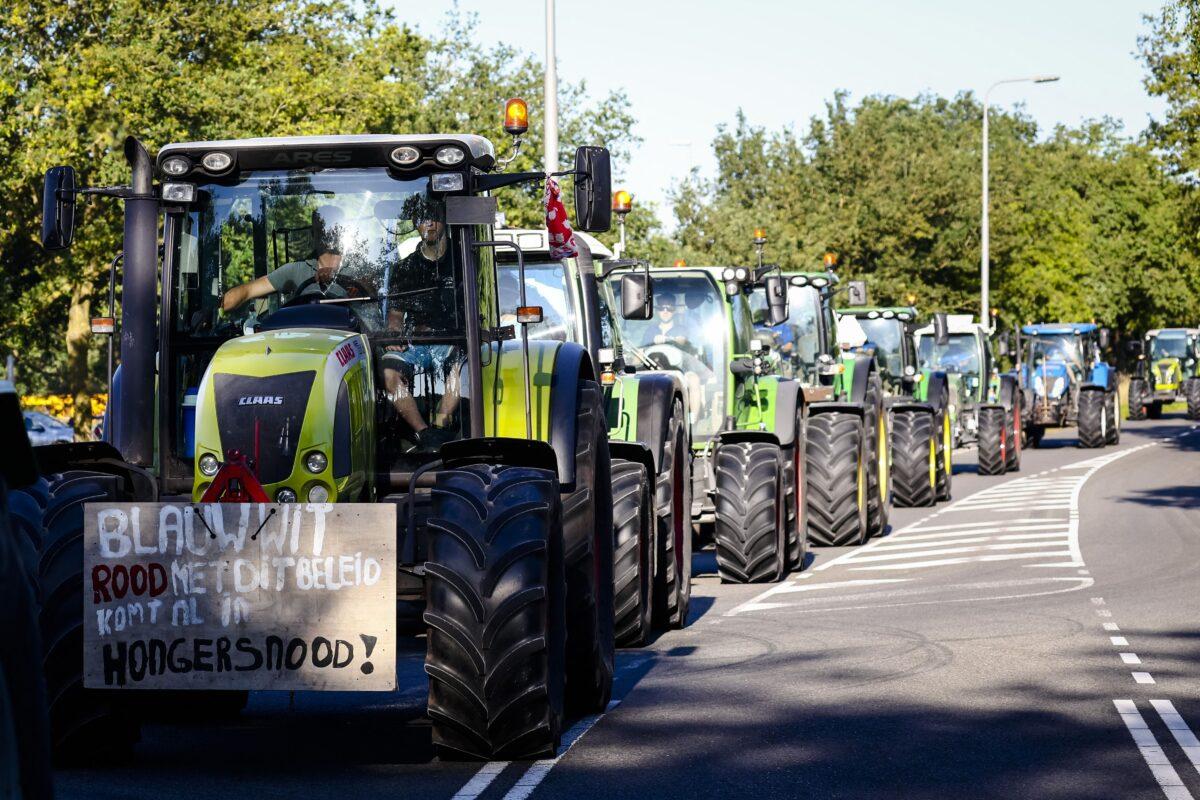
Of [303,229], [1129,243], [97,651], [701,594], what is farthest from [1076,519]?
[1129,243]

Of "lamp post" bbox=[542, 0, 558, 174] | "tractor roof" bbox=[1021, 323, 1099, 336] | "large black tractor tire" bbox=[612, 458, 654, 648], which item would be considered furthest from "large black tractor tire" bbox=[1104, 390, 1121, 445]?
"large black tractor tire" bbox=[612, 458, 654, 648]

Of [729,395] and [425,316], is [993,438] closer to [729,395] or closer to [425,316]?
[729,395]

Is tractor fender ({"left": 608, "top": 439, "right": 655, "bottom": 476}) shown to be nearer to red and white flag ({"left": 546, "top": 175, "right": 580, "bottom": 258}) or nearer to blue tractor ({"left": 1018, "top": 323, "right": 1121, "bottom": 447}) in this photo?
red and white flag ({"left": 546, "top": 175, "right": 580, "bottom": 258})

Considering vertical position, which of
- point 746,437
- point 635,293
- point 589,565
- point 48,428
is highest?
point 635,293

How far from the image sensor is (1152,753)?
8.33 m

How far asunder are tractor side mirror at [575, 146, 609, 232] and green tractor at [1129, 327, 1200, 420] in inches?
2123

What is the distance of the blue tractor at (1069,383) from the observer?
41188mm

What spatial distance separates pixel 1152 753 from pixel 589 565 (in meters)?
2.65

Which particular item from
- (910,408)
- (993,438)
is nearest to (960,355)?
(993,438)

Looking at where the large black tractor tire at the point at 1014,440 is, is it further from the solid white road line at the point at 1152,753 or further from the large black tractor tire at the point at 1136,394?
the large black tractor tire at the point at 1136,394

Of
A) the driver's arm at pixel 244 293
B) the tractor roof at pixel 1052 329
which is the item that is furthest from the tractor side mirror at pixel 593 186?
the tractor roof at pixel 1052 329

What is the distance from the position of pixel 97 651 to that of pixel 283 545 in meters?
0.84

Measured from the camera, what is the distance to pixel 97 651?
750cm

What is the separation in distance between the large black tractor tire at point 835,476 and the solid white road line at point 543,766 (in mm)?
9479
